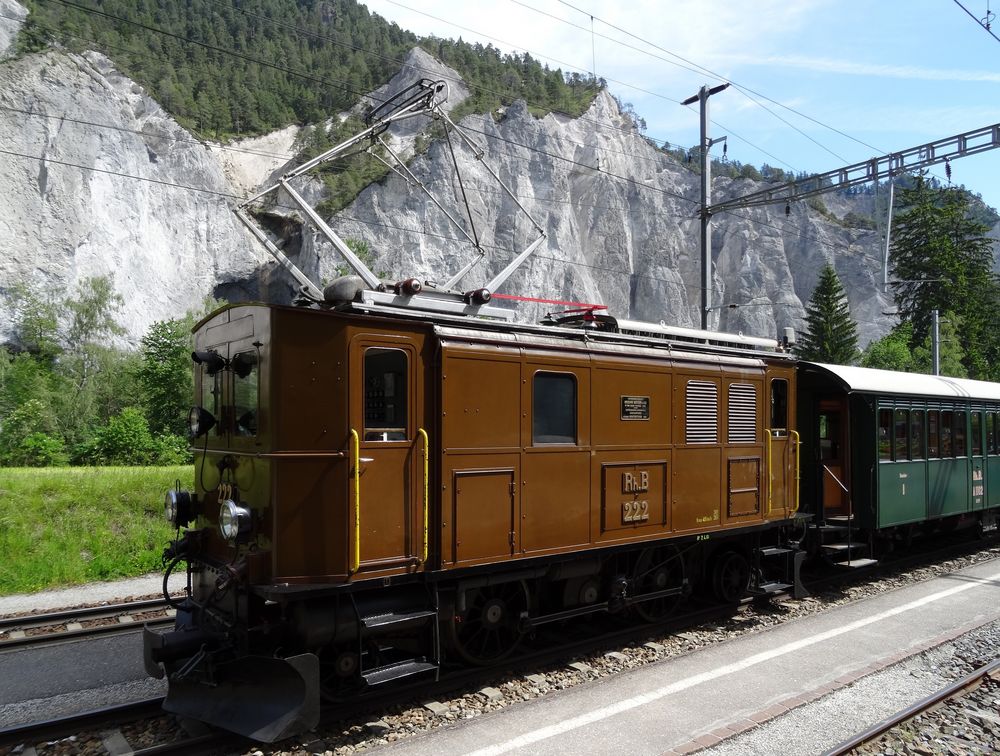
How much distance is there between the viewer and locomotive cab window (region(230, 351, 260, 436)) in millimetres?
5660

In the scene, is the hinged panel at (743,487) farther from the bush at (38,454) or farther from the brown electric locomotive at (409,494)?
the bush at (38,454)

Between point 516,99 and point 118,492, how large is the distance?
53854mm

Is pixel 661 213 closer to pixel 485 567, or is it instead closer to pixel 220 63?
pixel 220 63

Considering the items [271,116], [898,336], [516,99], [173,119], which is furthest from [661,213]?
[173,119]

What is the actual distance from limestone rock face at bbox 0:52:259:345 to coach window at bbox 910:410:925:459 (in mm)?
35149

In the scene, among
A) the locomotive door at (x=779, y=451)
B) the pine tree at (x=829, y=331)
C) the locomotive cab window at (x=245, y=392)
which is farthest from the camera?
the pine tree at (x=829, y=331)

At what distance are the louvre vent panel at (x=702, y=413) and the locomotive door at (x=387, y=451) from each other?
12.3 feet

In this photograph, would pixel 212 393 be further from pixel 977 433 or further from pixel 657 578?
pixel 977 433

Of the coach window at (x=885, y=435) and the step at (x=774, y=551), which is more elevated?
the coach window at (x=885, y=435)

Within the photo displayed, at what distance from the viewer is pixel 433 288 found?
263 inches

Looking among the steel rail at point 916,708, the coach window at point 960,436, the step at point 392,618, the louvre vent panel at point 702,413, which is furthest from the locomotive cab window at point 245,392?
the coach window at point 960,436

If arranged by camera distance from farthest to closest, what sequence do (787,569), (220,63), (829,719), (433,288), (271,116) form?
(220,63) < (271,116) < (787,569) < (433,288) < (829,719)

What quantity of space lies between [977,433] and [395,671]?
13568 mm

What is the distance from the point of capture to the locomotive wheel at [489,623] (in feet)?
21.7
